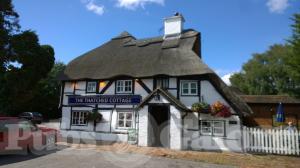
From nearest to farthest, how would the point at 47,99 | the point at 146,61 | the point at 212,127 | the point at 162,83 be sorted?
the point at 212,127
the point at 162,83
the point at 146,61
the point at 47,99

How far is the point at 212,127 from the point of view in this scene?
14781 millimetres

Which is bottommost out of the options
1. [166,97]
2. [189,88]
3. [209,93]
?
[166,97]

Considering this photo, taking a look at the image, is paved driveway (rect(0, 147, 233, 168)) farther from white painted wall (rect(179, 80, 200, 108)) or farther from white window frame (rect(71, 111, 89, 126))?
white window frame (rect(71, 111, 89, 126))

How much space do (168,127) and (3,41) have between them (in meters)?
18.8

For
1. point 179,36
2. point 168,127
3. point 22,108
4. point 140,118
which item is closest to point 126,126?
point 140,118

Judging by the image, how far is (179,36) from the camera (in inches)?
761

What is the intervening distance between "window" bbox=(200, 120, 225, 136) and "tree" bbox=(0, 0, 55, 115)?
63.4 feet

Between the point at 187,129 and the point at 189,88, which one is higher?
the point at 189,88

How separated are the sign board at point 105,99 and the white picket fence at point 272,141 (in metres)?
6.89

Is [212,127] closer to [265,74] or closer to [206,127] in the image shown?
[206,127]

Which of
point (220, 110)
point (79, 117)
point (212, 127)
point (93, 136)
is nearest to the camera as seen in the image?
point (220, 110)

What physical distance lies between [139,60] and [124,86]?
220cm

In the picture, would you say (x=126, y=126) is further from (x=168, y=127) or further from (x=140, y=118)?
(x=168, y=127)

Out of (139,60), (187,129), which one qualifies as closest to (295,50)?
(187,129)
